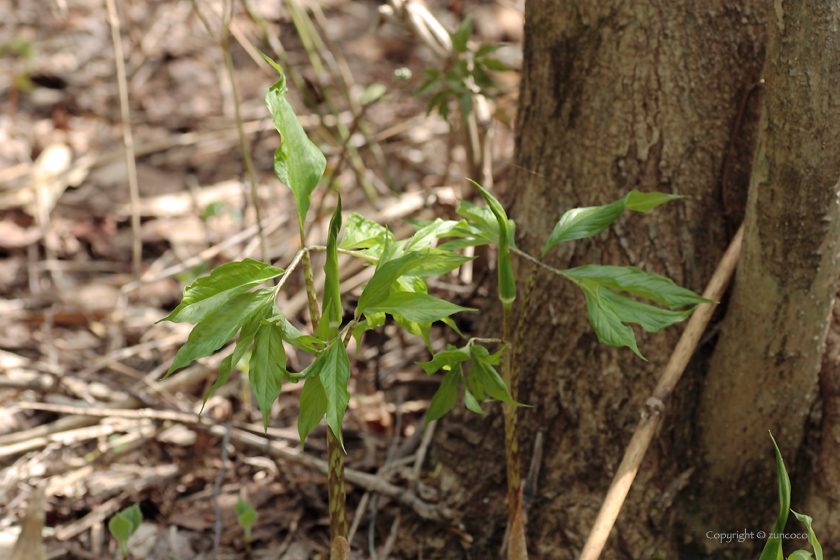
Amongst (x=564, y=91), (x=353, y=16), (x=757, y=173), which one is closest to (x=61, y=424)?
(x=564, y=91)

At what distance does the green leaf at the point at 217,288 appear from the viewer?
0.80 metres

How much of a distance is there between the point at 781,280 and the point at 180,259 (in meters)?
2.46

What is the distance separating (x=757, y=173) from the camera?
3.97 ft

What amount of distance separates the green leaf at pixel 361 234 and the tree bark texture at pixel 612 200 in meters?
0.60

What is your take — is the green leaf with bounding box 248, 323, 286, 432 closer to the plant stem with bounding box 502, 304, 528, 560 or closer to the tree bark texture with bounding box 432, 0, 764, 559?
the plant stem with bounding box 502, 304, 528, 560

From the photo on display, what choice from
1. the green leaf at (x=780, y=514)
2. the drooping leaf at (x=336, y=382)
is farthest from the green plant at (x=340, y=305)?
the green leaf at (x=780, y=514)

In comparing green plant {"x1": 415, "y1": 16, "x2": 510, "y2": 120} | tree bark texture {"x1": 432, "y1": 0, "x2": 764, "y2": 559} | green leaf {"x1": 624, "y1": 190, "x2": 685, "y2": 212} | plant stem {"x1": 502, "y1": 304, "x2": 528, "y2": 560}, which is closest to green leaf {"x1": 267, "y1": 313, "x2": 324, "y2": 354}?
plant stem {"x1": 502, "y1": 304, "x2": 528, "y2": 560}

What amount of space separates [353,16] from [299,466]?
3.39 meters

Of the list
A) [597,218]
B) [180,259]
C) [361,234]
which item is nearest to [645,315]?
[597,218]

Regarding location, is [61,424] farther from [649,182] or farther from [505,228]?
[649,182]

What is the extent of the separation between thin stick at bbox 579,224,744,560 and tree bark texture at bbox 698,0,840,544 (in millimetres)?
56

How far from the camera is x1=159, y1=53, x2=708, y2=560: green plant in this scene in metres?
0.80

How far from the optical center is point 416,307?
83 cm

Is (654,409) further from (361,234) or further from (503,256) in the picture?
(361,234)
